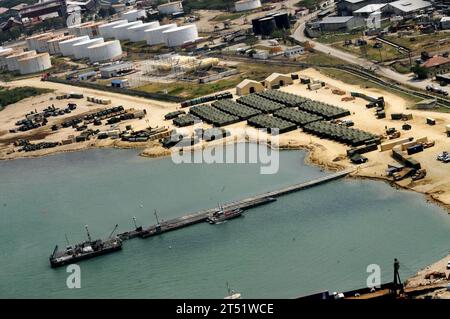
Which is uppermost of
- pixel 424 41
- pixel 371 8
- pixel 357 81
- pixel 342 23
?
pixel 371 8

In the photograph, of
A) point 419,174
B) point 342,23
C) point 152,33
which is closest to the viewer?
point 419,174

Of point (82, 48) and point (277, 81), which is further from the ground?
point (82, 48)

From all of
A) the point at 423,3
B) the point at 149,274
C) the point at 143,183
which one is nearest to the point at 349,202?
the point at 149,274

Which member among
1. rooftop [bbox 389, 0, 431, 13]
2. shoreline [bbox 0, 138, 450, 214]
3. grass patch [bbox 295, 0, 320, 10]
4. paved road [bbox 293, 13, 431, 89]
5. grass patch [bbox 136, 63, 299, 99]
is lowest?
paved road [bbox 293, 13, 431, 89]

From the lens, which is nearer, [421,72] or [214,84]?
[421,72]

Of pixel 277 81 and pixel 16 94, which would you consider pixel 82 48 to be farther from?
pixel 277 81

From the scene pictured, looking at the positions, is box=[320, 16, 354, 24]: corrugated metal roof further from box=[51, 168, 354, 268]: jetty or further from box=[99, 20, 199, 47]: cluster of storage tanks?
box=[51, 168, 354, 268]: jetty

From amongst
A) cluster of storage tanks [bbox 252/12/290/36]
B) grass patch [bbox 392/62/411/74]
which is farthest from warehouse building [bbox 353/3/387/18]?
grass patch [bbox 392/62/411/74]

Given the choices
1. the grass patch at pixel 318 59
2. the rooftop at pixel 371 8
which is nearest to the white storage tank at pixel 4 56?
the grass patch at pixel 318 59

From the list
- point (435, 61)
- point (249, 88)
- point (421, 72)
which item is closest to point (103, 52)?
point (249, 88)
